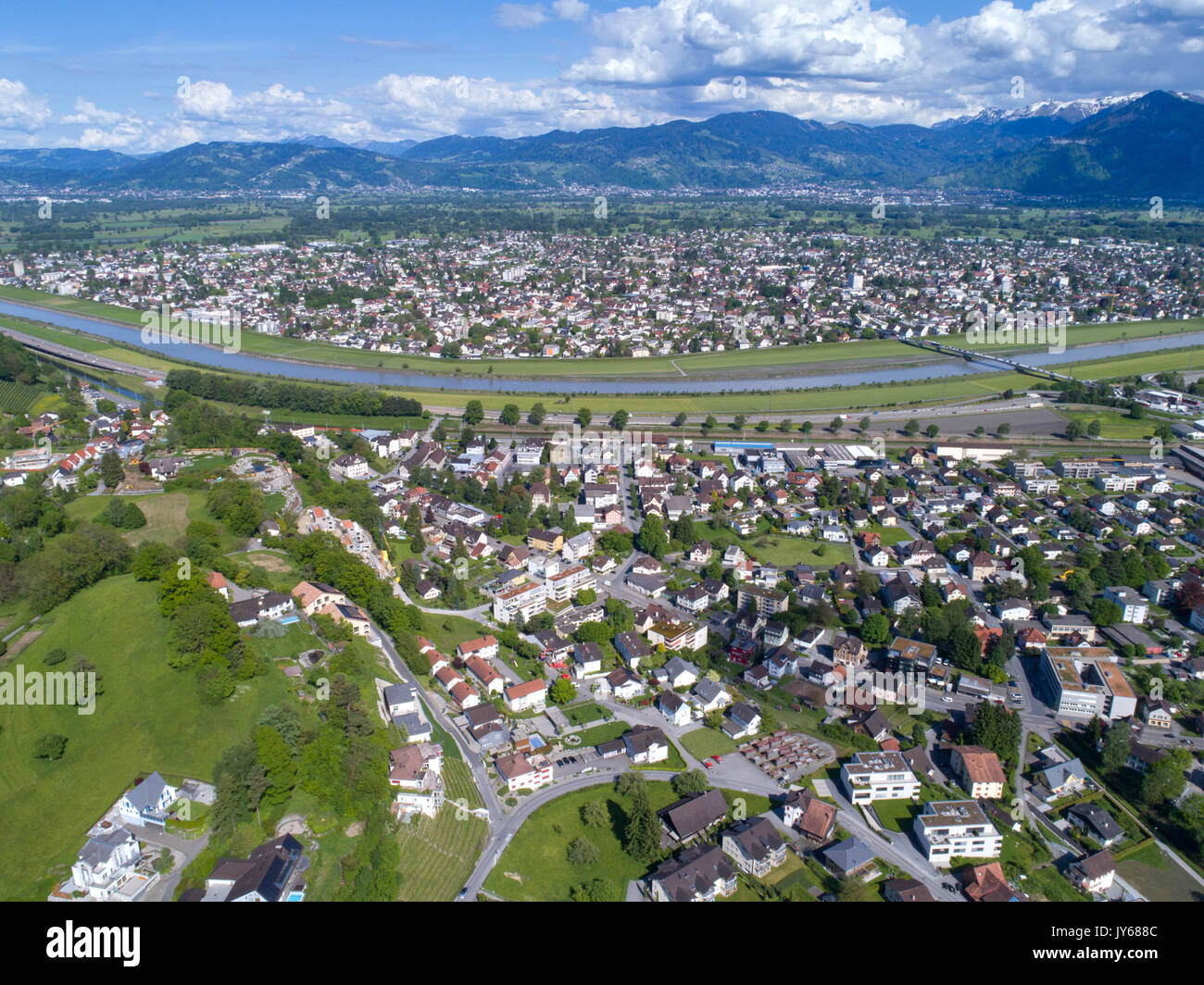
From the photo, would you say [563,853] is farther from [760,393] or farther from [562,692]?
[760,393]

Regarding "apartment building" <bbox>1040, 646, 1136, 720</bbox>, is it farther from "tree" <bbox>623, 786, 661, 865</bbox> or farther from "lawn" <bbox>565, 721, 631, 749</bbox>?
"tree" <bbox>623, 786, 661, 865</bbox>

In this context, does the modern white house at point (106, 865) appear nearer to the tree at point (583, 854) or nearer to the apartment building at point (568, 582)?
the tree at point (583, 854)

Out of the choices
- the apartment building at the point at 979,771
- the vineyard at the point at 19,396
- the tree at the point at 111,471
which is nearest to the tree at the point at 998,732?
the apartment building at the point at 979,771

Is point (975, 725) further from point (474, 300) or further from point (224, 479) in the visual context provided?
point (474, 300)

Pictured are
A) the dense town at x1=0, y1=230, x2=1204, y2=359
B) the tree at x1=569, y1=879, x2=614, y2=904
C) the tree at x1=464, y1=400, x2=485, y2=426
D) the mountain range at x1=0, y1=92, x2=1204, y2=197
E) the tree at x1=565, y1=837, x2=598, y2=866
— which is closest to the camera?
the tree at x1=569, y1=879, x2=614, y2=904

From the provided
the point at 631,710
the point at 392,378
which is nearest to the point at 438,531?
the point at 631,710

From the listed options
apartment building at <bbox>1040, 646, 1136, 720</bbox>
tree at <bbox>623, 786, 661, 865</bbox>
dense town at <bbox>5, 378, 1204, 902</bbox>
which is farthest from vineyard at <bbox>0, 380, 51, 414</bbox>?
apartment building at <bbox>1040, 646, 1136, 720</bbox>
